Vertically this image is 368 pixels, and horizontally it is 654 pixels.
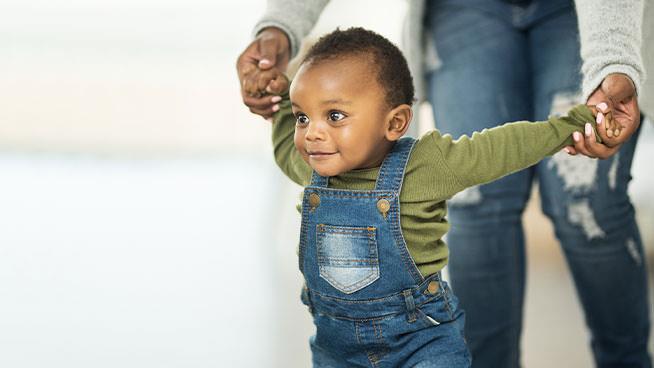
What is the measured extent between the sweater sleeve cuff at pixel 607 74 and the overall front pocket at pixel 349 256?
35 centimetres

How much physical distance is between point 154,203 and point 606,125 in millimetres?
1922

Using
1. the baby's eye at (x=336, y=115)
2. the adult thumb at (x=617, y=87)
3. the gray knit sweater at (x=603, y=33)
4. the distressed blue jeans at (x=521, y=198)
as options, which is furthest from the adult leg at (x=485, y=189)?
the baby's eye at (x=336, y=115)

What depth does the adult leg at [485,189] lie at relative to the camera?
1.33 metres

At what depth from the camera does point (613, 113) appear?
1021mm

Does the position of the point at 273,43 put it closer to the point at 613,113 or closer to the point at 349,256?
the point at 349,256

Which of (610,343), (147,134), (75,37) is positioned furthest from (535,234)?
(75,37)

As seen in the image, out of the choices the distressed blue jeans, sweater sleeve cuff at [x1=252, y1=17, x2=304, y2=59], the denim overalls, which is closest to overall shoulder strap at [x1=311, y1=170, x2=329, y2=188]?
the denim overalls

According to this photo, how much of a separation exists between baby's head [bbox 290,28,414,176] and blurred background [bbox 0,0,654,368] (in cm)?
51

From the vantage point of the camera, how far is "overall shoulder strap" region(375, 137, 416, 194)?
996 mm

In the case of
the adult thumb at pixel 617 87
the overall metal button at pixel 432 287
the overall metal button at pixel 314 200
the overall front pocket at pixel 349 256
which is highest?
the adult thumb at pixel 617 87

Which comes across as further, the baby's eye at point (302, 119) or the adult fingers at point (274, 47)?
the adult fingers at point (274, 47)

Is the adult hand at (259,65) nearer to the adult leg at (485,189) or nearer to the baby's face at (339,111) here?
the baby's face at (339,111)

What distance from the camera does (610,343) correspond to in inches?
54.2

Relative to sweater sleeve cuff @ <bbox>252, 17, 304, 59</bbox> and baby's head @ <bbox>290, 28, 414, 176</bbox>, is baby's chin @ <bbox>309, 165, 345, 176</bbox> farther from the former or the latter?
sweater sleeve cuff @ <bbox>252, 17, 304, 59</bbox>
